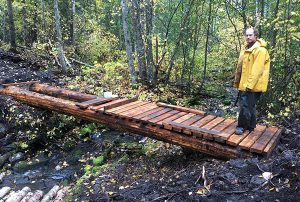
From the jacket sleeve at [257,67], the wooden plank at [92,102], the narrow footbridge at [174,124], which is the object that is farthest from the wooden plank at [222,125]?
the wooden plank at [92,102]

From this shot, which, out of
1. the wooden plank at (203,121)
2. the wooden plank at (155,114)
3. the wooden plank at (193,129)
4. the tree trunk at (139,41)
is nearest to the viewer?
the wooden plank at (193,129)

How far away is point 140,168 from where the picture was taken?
738 cm

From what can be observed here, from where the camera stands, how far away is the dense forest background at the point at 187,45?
9258 mm

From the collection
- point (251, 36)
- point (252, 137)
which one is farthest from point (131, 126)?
point (251, 36)

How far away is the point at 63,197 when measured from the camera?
6.78 metres

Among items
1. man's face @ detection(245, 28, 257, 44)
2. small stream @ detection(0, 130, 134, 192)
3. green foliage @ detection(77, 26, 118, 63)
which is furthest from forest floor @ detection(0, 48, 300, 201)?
green foliage @ detection(77, 26, 118, 63)

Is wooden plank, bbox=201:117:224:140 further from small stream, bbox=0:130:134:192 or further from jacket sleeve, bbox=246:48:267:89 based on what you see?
small stream, bbox=0:130:134:192

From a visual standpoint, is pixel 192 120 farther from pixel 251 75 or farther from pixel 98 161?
pixel 98 161

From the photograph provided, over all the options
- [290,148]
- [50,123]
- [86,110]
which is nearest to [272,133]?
[290,148]

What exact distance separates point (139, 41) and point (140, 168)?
799cm

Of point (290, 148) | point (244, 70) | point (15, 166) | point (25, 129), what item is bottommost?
point (15, 166)

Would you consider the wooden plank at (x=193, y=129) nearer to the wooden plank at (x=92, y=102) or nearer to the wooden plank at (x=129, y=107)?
the wooden plank at (x=129, y=107)

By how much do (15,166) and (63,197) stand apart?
2780mm

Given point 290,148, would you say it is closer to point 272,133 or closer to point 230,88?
point 272,133
